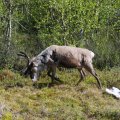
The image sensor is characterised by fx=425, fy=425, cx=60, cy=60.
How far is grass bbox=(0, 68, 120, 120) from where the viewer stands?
1456 centimetres

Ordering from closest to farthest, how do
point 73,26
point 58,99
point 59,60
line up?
point 58,99
point 59,60
point 73,26

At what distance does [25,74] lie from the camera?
1925 centimetres

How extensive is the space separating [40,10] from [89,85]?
609cm

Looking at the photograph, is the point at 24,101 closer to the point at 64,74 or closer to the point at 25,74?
the point at 25,74

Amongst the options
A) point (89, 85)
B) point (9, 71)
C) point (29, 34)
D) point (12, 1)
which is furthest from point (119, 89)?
point (29, 34)

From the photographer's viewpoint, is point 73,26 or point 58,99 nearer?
point 58,99

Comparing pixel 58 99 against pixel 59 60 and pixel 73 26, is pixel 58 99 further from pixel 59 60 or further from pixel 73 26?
pixel 73 26

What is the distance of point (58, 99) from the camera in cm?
1664

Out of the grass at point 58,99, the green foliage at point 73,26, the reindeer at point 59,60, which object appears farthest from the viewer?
the green foliage at point 73,26

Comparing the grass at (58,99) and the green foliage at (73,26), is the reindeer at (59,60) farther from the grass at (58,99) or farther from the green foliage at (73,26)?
the green foliage at (73,26)

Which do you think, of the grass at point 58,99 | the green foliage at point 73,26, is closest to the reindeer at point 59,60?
the grass at point 58,99

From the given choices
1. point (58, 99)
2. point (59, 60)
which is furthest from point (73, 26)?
point (58, 99)

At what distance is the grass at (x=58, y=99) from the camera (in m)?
14.6

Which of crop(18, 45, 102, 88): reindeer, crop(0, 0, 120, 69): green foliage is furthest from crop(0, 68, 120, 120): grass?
crop(0, 0, 120, 69): green foliage
